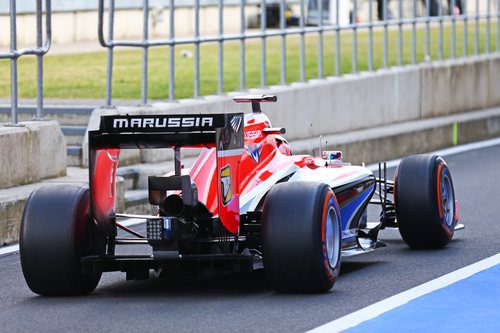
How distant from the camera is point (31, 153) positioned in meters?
15.2

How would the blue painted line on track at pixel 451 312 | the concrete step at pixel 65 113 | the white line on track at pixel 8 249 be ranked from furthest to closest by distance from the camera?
the concrete step at pixel 65 113 → the white line on track at pixel 8 249 → the blue painted line on track at pixel 451 312

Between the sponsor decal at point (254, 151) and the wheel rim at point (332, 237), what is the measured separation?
1.05 meters

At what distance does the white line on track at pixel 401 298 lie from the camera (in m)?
9.28

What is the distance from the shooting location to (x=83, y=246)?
10578 millimetres

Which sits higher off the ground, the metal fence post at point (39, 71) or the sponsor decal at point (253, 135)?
the metal fence post at point (39, 71)

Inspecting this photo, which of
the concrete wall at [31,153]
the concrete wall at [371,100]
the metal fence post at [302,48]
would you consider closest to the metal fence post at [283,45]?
the concrete wall at [371,100]

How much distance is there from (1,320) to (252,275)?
2232 mm

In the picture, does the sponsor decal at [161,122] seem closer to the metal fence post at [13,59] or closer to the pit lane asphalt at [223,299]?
the pit lane asphalt at [223,299]

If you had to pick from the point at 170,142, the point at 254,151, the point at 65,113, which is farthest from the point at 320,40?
the point at 170,142

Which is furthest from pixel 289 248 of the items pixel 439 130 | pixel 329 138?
pixel 439 130

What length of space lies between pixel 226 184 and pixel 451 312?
1808mm

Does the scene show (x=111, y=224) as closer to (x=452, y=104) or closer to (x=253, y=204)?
(x=253, y=204)

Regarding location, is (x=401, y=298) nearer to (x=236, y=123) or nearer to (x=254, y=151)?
(x=236, y=123)

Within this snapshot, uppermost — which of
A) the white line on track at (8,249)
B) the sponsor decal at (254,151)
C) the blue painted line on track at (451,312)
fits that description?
the sponsor decal at (254,151)
